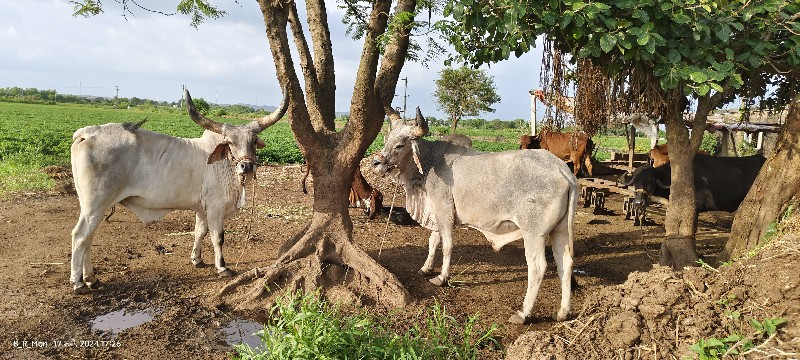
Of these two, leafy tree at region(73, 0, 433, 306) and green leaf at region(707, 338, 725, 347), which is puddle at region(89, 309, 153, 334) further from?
green leaf at region(707, 338, 725, 347)

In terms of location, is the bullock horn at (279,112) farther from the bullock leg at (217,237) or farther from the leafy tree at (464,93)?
the leafy tree at (464,93)

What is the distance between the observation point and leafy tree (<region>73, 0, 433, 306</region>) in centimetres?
581

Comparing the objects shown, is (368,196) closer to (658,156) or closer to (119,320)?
(119,320)

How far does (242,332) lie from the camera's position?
5.08 metres

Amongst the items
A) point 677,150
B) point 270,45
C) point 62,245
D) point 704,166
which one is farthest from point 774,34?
point 62,245

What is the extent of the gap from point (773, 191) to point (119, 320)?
685 cm

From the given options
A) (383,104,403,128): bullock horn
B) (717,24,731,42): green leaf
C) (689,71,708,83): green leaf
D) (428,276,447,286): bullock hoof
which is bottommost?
(428,276,447,286): bullock hoof

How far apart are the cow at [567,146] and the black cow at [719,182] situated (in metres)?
2.08

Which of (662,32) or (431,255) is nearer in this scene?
(662,32)

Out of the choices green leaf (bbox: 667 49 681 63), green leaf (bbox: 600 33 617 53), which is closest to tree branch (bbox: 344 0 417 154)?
green leaf (bbox: 600 33 617 53)

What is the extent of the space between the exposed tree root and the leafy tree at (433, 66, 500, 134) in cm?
2766

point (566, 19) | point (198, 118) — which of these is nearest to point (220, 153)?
point (198, 118)

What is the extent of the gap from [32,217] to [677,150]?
9.99m

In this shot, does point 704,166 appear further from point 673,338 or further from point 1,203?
point 1,203
